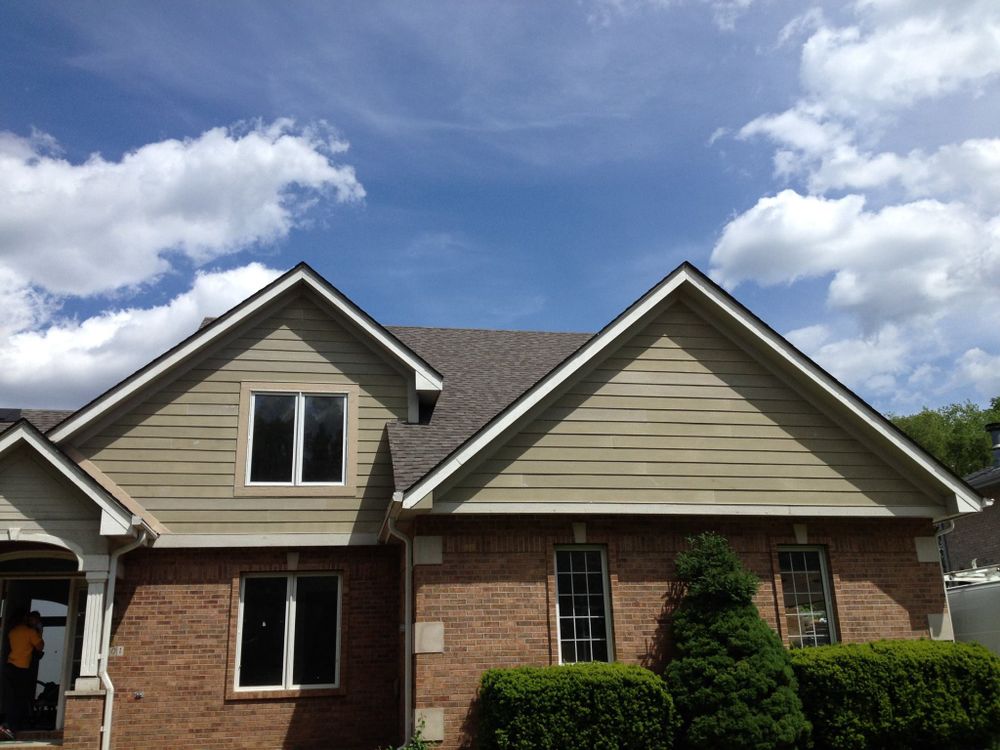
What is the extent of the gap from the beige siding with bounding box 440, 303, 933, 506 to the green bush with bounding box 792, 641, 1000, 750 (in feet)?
7.37

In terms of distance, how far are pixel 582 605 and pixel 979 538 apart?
61.2 feet

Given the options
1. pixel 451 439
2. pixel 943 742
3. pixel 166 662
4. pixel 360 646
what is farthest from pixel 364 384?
pixel 943 742

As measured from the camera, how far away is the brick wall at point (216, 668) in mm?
11578

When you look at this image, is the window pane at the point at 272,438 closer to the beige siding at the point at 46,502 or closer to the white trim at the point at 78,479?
the white trim at the point at 78,479

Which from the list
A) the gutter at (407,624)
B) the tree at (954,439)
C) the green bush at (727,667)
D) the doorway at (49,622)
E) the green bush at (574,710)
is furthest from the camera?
the tree at (954,439)

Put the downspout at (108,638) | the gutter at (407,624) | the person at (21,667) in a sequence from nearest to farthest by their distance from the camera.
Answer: the gutter at (407,624)
the downspout at (108,638)
the person at (21,667)

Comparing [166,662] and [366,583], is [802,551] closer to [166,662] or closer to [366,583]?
[366,583]

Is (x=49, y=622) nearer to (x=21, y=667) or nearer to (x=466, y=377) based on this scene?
(x=21, y=667)

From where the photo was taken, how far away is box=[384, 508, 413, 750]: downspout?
10703 mm

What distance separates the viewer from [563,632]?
1125cm

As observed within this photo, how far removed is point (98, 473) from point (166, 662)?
9.73 feet

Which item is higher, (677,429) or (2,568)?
(677,429)

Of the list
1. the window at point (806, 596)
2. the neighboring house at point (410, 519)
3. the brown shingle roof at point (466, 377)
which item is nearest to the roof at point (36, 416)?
the neighboring house at point (410, 519)

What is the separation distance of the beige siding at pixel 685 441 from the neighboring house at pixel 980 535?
46.3ft
